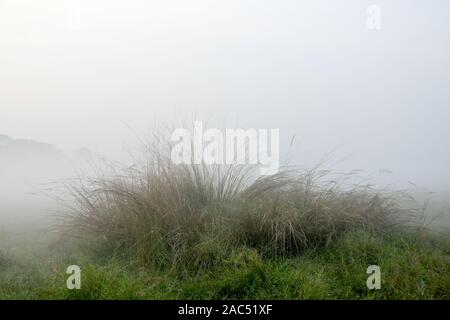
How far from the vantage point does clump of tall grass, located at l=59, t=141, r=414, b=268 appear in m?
3.93

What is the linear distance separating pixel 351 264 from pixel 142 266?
6.32ft

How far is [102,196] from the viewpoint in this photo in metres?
4.94

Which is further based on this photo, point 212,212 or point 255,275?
point 212,212

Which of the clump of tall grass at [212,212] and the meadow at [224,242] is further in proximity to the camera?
the clump of tall grass at [212,212]

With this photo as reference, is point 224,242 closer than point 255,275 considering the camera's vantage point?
No

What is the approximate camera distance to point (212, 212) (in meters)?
4.30

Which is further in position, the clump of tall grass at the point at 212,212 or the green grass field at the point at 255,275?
the clump of tall grass at the point at 212,212

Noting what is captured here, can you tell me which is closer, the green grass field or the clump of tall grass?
the green grass field

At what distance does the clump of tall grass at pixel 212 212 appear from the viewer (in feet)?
12.9

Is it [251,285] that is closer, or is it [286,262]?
[251,285]

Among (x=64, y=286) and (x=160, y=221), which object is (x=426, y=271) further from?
(x=64, y=286)

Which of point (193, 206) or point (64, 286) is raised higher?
point (193, 206)
